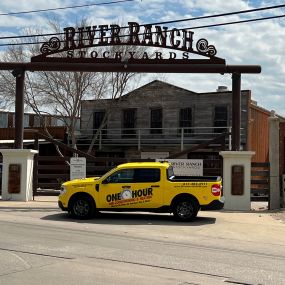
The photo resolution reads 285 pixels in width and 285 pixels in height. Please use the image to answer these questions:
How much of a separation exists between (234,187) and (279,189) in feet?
6.00

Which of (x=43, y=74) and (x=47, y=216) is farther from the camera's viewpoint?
(x=43, y=74)

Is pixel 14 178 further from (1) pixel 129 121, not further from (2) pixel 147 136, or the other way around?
(1) pixel 129 121

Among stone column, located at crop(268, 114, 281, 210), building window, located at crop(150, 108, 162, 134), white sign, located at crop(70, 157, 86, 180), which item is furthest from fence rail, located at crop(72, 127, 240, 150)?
stone column, located at crop(268, 114, 281, 210)

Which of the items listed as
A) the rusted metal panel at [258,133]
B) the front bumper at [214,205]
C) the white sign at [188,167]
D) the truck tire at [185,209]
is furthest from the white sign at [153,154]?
the front bumper at [214,205]

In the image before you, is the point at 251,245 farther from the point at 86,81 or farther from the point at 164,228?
the point at 86,81

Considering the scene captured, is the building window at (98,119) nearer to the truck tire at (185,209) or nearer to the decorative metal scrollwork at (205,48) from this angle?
the decorative metal scrollwork at (205,48)

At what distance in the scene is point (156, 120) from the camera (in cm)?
3606

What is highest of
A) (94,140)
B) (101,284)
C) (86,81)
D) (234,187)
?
(86,81)

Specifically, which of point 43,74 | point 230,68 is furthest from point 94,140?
point 230,68

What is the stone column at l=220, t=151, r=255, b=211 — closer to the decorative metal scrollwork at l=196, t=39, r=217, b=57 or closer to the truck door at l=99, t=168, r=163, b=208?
the decorative metal scrollwork at l=196, t=39, r=217, b=57

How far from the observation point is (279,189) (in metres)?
18.9

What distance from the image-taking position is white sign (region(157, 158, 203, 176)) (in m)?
20.3

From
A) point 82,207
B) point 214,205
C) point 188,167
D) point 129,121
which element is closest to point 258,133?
point 129,121

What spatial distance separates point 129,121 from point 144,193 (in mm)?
22353
